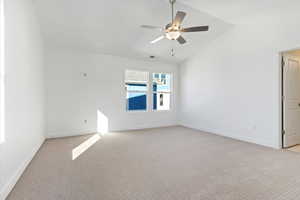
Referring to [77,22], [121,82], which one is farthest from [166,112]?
[77,22]

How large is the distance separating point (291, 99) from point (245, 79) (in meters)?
1.10

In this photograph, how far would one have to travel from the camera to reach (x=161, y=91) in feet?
22.1

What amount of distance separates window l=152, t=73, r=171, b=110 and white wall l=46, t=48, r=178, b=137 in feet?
2.55

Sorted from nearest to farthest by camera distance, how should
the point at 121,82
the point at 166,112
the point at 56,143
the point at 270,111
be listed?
the point at 270,111
the point at 56,143
the point at 121,82
the point at 166,112

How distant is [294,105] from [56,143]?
604 centimetres

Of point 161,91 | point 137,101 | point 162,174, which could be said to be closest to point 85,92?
point 137,101

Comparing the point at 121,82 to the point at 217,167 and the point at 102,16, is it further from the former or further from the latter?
the point at 217,167

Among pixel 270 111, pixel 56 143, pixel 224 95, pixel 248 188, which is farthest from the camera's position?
pixel 224 95

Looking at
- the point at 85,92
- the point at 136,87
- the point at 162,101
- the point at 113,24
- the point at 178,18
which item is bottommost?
the point at 162,101

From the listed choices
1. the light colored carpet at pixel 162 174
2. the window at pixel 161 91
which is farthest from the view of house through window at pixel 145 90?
the light colored carpet at pixel 162 174

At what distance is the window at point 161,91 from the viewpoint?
671 cm

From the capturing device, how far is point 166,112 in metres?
6.65

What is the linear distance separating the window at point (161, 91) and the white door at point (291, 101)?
151 inches

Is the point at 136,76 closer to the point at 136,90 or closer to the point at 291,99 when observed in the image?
the point at 136,90
